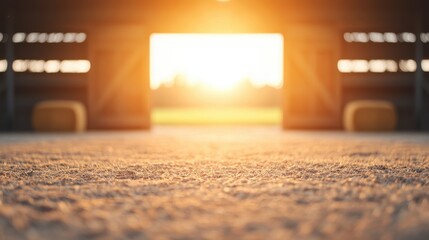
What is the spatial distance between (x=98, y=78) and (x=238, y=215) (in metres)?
9.74

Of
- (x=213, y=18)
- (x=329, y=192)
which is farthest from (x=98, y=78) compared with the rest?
(x=329, y=192)

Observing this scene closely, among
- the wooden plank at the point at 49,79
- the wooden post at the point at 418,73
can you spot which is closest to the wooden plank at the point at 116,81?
the wooden plank at the point at 49,79

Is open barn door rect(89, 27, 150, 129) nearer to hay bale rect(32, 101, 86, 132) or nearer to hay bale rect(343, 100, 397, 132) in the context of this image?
hay bale rect(32, 101, 86, 132)

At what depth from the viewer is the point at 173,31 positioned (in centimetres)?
1177

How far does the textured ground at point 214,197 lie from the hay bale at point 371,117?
5403 millimetres

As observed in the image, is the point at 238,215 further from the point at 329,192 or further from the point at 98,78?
the point at 98,78

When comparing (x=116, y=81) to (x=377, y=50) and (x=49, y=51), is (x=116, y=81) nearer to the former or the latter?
(x=49, y=51)

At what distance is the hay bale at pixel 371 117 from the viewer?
35.2 feet

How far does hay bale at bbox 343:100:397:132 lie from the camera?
10.7 meters

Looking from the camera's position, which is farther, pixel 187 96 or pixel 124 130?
pixel 187 96

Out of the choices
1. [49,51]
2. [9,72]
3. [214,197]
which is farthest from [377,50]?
[214,197]

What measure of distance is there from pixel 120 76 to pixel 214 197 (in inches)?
354

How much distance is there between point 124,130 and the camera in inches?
454

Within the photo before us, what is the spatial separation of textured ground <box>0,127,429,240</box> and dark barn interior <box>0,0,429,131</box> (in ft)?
20.5
